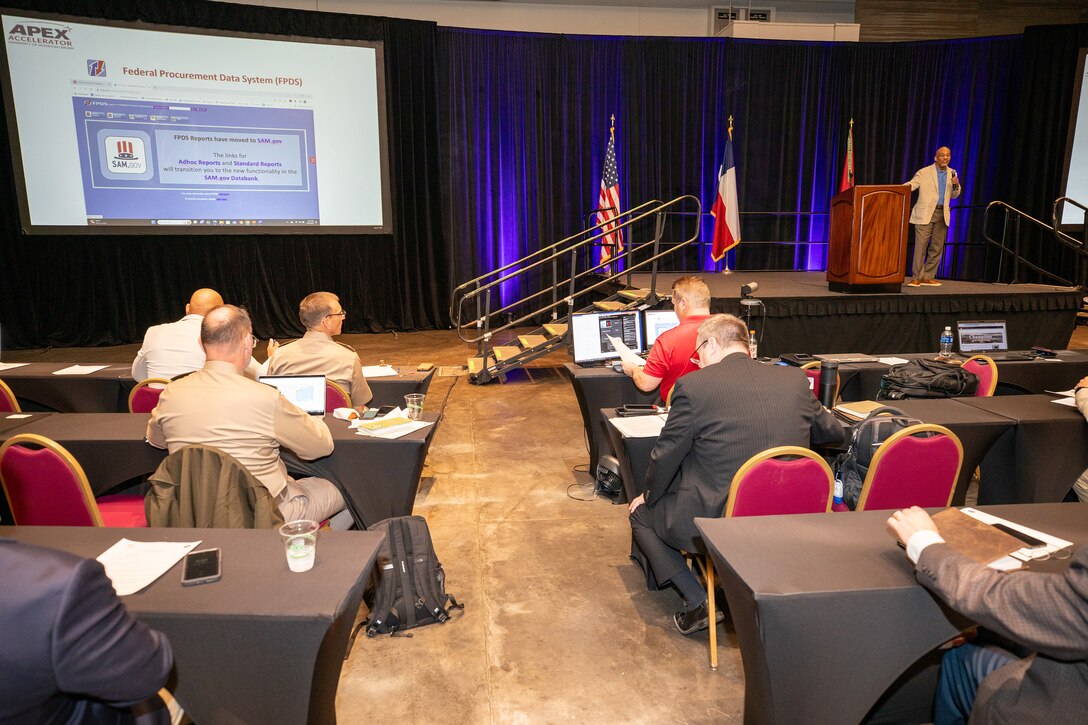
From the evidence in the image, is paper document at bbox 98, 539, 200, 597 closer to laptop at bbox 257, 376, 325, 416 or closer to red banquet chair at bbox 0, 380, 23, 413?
laptop at bbox 257, 376, 325, 416

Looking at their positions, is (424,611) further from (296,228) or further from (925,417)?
(296,228)

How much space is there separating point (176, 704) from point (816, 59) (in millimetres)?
11102

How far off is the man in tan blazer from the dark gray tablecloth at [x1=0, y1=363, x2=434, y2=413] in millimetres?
6112

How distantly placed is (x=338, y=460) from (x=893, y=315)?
19.6 feet

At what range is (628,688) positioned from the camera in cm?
230

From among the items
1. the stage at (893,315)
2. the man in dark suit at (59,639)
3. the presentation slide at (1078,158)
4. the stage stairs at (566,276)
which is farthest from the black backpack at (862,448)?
the presentation slide at (1078,158)

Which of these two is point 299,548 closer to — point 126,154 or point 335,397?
point 335,397

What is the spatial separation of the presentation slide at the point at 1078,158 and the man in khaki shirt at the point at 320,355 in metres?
10.2

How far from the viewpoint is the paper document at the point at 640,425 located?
9.76 ft

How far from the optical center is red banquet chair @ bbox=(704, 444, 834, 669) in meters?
2.18

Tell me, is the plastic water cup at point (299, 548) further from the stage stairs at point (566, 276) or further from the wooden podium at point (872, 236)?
the wooden podium at point (872, 236)

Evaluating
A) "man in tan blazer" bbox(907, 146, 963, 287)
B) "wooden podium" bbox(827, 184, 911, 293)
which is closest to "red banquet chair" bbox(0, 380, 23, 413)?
"wooden podium" bbox(827, 184, 911, 293)

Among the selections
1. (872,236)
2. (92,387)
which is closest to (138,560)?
(92,387)

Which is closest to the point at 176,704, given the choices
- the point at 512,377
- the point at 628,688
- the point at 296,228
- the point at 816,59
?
Result: the point at 628,688
